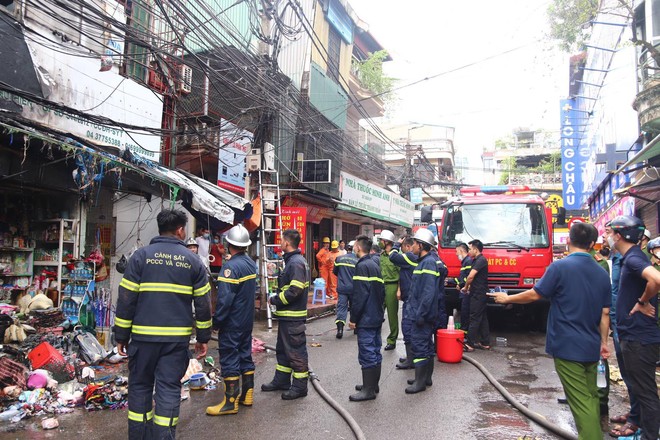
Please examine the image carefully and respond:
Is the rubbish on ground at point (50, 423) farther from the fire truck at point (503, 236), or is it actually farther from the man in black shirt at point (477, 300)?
the fire truck at point (503, 236)

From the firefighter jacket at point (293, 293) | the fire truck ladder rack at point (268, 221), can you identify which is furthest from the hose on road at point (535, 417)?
the fire truck ladder rack at point (268, 221)

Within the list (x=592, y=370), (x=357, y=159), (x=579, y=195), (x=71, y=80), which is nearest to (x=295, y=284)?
(x=592, y=370)

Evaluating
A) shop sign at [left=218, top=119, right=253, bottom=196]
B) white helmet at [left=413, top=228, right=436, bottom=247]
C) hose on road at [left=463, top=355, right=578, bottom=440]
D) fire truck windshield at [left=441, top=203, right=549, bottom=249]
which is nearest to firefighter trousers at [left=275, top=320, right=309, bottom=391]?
white helmet at [left=413, top=228, right=436, bottom=247]

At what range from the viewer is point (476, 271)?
8.15 metres

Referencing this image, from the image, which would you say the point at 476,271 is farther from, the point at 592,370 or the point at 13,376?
the point at 13,376

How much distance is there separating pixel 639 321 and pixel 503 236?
225 inches

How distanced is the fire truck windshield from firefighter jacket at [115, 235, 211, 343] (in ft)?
23.3

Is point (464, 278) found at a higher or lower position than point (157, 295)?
lower

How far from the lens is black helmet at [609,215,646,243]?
4055mm

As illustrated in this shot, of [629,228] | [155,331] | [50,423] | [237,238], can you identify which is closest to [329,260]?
[237,238]

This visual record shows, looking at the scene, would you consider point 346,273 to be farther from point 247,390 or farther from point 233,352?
point 233,352

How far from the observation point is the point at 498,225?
9734 mm

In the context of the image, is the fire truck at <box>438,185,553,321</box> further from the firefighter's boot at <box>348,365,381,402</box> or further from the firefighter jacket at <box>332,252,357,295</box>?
the firefighter's boot at <box>348,365,381,402</box>

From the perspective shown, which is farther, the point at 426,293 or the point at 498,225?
the point at 498,225
